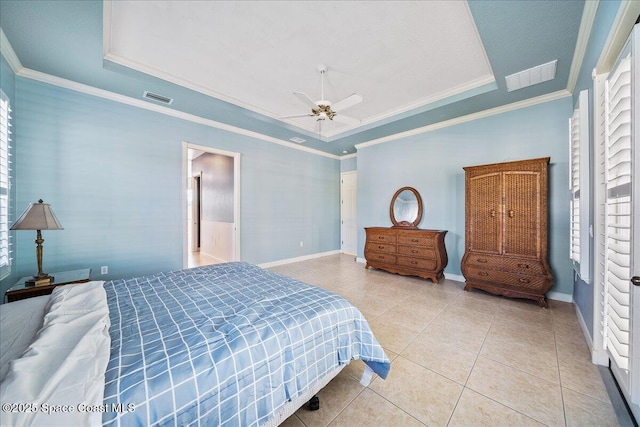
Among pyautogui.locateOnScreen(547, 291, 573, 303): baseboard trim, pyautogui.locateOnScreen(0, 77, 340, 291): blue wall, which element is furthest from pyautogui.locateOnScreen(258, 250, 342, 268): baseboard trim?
pyautogui.locateOnScreen(547, 291, 573, 303): baseboard trim

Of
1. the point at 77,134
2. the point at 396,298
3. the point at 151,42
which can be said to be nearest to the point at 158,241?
the point at 77,134

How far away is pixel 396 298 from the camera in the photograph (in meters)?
3.22

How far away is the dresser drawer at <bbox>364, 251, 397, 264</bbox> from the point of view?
170 inches

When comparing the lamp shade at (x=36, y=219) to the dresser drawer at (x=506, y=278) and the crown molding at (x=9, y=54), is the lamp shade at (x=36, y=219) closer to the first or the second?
the crown molding at (x=9, y=54)

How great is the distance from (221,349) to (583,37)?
12.0ft

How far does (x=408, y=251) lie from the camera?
4.10 metres

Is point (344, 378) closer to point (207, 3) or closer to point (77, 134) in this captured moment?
point (207, 3)

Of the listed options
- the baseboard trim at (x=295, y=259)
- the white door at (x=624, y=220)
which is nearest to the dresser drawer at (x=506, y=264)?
the white door at (x=624, y=220)

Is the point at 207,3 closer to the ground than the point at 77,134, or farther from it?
farther from it

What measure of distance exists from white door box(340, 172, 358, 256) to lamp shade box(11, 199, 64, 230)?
17.5 ft

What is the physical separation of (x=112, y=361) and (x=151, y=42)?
2.90 metres

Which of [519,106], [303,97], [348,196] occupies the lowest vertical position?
[348,196]

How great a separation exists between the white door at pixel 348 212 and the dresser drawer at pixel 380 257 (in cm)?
164

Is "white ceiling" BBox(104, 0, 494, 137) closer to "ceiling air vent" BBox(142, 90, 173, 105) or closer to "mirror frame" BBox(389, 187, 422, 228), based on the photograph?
"ceiling air vent" BBox(142, 90, 173, 105)
